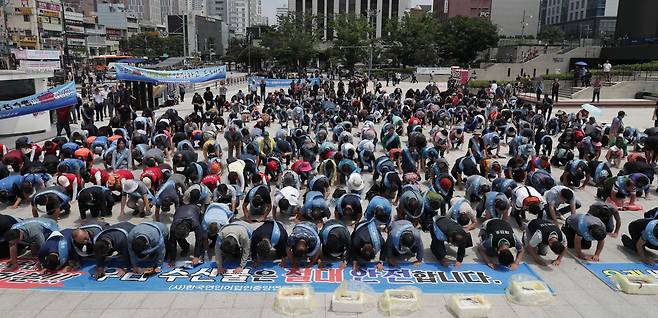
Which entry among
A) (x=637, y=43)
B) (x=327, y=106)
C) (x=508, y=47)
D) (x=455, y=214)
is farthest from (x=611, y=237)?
(x=508, y=47)

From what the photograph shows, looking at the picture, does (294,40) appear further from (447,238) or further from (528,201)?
(447,238)

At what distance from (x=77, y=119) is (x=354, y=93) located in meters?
15.4

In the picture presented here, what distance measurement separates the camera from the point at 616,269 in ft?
24.8

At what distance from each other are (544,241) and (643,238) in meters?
1.66

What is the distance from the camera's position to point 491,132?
564 inches

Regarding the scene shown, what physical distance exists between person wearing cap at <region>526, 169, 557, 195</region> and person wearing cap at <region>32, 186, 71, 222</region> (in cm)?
884

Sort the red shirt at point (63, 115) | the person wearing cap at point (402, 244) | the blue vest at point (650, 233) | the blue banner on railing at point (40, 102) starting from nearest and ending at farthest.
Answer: the person wearing cap at point (402, 244)
the blue vest at point (650, 233)
the blue banner on railing at point (40, 102)
the red shirt at point (63, 115)

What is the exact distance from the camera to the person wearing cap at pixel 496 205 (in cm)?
865

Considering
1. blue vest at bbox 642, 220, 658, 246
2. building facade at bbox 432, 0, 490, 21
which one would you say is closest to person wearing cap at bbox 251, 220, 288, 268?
blue vest at bbox 642, 220, 658, 246

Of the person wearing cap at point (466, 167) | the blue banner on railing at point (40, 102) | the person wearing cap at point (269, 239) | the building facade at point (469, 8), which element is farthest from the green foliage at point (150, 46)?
the person wearing cap at point (269, 239)

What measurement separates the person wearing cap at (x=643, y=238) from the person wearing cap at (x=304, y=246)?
4.97 metres

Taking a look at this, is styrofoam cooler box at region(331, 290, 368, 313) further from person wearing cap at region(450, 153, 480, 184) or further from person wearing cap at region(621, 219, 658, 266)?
person wearing cap at region(450, 153, 480, 184)

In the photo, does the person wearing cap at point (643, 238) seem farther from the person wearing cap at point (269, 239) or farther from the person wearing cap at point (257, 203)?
the person wearing cap at point (257, 203)

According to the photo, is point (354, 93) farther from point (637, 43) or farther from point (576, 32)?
point (576, 32)
